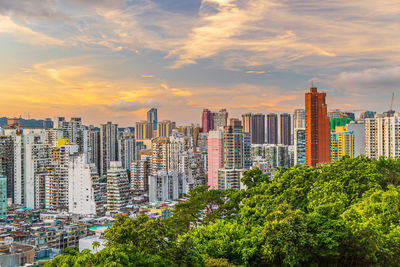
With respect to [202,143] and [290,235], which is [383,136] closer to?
[202,143]

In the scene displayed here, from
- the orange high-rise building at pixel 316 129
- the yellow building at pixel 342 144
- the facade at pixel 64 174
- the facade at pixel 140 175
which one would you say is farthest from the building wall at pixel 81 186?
the yellow building at pixel 342 144

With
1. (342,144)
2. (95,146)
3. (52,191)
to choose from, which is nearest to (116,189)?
(52,191)

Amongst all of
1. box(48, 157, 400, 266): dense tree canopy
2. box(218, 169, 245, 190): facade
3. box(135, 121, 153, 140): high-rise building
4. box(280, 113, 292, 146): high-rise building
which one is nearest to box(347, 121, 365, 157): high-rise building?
box(218, 169, 245, 190): facade

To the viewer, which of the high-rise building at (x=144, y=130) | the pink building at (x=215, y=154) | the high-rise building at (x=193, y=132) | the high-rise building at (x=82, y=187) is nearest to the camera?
the high-rise building at (x=82, y=187)

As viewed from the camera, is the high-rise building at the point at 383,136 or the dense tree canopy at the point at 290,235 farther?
the high-rise building at the point at 383,136

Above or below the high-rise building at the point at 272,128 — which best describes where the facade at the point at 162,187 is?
below

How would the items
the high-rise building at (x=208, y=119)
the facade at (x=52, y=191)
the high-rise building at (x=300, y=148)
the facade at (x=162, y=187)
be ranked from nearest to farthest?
the facade at (x=52, y=191) < the facade at (x=162, y=187) < the high-rise building at (x=300, y=148) < the high-rise building at (x=208, y=119)

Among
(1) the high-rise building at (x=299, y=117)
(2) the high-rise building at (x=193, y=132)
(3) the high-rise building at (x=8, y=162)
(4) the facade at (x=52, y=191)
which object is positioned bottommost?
(4) the facade at (x=52, y=191)

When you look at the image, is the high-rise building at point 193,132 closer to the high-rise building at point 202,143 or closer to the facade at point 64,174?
the high-rise building at point 202,143
